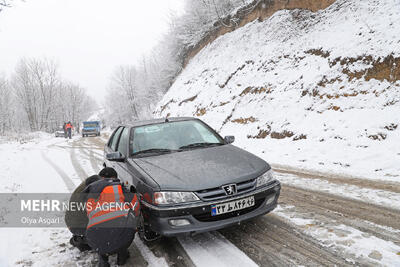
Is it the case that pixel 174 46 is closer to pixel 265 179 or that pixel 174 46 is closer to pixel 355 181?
pixel 355 181

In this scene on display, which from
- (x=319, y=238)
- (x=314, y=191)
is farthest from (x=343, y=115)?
(x=319, y=238)

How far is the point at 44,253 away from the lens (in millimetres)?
2979

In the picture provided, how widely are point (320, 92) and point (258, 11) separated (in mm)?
12756

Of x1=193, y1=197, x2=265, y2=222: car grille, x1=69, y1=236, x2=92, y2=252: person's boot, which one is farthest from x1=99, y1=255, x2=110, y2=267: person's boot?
x1=193, y1=197, x2=265, y2=222: car grille

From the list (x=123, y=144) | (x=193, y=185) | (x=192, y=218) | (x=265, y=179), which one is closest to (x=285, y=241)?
(x=265, y=179)

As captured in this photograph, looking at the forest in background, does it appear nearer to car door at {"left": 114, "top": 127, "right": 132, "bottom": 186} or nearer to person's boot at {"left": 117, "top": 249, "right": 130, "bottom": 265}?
car door at {"left": 114, "top": 127, "right": 132, "bottom": 186}

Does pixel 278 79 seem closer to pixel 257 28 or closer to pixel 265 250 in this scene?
pixel 257 28

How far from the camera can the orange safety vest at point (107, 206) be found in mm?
2479

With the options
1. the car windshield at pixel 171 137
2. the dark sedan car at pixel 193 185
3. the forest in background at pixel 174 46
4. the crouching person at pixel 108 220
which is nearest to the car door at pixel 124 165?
the dark sedan car at pixel 193 185

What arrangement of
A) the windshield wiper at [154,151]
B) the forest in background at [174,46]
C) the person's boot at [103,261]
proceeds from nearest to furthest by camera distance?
the person's boot at [103,261] → the windshield wiper at [154,151] → the forest in background at [174,46]

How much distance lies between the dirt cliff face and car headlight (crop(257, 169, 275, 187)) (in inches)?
612

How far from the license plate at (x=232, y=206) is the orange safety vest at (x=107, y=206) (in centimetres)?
92

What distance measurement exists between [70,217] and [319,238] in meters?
2.97

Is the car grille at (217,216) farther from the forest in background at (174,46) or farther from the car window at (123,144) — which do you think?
the forest in background at (174,46)
